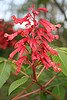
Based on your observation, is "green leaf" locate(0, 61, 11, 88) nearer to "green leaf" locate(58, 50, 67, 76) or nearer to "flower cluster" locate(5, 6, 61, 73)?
"flower cluster" locate(5, 6, 61, 73)

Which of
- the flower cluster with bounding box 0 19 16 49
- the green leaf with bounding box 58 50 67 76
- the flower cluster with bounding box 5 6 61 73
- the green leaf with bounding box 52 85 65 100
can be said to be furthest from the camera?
the flower cluster with bounding box 0 19 16 49

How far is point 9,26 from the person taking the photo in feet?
13.1

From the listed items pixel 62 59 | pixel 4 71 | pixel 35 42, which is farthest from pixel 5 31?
pixel 35 42

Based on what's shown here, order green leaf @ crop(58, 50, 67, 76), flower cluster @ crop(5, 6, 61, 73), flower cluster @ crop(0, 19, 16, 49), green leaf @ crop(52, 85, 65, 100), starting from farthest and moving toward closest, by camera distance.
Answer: flower cluster @ crop(0, 19, 16, 49), green leaf @ crop(52, 85, 65, 100), green leaf @ crop(58, 50, 67, 76), flower cluster @ crop(5, 6, 61, 73)

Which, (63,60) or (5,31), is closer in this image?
(63,60)

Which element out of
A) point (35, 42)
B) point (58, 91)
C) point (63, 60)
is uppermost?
point (35, 42)

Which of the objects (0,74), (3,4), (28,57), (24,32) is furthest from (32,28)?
(3,4)

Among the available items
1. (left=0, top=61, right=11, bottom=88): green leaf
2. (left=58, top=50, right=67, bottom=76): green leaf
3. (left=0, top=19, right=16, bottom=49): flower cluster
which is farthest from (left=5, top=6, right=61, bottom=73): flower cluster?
(left=0, top=19, right=16, bottom=49): flower cluster

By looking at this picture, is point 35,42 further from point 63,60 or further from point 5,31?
point 5,31

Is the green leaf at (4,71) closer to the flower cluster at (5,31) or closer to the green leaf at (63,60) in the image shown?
the green leaf at (63,60)

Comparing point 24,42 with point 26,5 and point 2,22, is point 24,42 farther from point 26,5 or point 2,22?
point 26,5

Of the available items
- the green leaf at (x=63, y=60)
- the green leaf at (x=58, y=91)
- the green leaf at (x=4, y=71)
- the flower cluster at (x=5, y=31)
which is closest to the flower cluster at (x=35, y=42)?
the green leaf at (x=63, y=60)

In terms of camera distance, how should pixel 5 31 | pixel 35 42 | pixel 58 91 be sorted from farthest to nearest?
pixel 5 31 < pixel 58 91 < pixel 35 42

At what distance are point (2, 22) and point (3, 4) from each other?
2.88 meters
